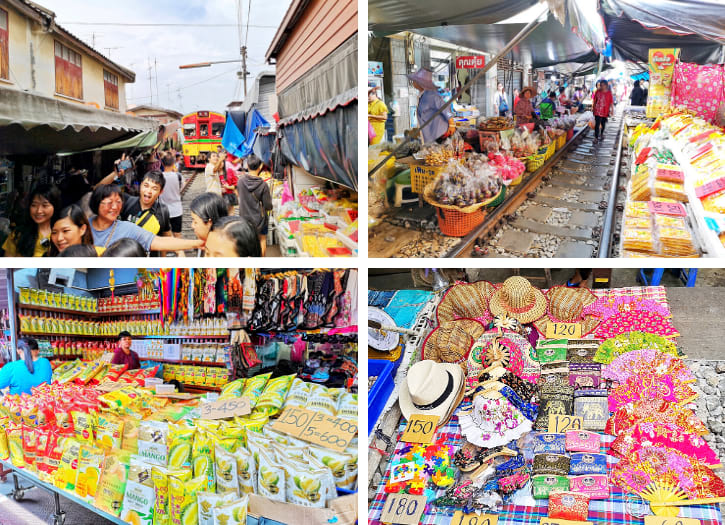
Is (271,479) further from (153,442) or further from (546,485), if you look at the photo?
(546,485)

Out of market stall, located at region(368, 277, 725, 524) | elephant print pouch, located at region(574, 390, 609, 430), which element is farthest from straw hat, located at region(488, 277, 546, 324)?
elephant print pouch, located at region(574, 390, 609, 430)

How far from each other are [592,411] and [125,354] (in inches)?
80.8

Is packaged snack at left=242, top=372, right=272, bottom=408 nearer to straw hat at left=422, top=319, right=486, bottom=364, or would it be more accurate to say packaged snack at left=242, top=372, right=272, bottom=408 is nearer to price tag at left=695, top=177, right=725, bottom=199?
straw hat at left=422, top=319, right=486, bottom=364

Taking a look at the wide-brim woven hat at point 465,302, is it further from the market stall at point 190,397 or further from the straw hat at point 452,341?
the market stall at point 190,397

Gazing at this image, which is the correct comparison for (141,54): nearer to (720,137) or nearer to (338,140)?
(338,140)

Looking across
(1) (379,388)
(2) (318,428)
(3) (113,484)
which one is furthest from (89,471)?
(1) (379,388)

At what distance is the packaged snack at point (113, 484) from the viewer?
86.0 inches

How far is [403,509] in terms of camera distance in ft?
6.35

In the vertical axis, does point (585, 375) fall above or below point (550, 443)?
above

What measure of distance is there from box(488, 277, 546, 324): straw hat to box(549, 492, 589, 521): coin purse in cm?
77

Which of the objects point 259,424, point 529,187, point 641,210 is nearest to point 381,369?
point 259,424

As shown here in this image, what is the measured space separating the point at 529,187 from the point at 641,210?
1.28 ft

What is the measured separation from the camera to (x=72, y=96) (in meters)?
2.21

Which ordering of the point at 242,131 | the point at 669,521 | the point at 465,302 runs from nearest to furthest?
the point at 669,521, the point at 242,131, the point at 465,302
